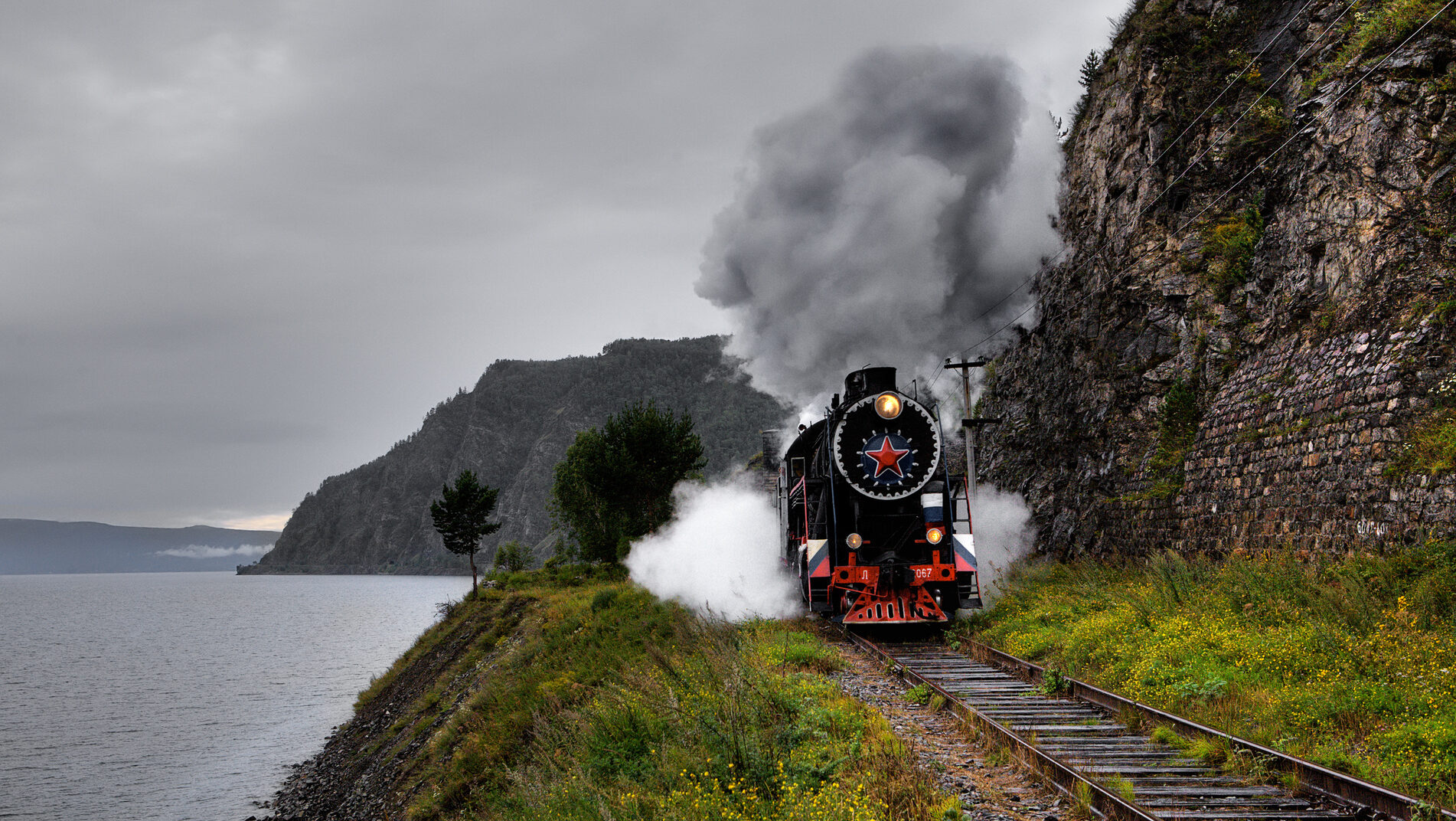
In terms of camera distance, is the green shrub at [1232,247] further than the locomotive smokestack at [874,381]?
Yes

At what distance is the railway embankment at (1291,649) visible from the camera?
6855mm

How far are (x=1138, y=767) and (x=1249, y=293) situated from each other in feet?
44.2

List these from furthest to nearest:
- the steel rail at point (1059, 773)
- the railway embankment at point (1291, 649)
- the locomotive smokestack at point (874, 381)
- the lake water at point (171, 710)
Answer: the lake water at point (171, 710) < the locomotive smokestack at point (874, 381) < the railway embankment at point (1291, 649) < the steel rail at point (1059, 773)

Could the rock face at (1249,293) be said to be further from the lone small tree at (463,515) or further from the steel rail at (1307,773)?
the lone small tree at (463,515)

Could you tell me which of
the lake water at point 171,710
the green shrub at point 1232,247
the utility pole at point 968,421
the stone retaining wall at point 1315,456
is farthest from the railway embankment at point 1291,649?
the lake water at point 171,710

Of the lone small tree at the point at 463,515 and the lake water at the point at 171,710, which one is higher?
the lone small tree at the point at 463,515

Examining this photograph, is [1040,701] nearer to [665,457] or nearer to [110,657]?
[665,457]

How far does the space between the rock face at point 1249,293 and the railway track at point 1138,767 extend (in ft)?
18.7

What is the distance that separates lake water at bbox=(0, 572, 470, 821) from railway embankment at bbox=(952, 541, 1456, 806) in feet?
64.2

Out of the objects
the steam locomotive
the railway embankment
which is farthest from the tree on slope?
the railway embankment

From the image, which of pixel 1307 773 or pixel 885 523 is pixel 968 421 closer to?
pixel 885 523

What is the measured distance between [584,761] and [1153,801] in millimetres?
5577

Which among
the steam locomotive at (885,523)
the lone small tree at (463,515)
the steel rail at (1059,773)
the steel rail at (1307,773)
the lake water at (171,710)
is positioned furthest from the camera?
the lone small tree at (463,515)

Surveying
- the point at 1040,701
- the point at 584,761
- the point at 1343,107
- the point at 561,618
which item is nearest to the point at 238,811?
the point at 561,618
